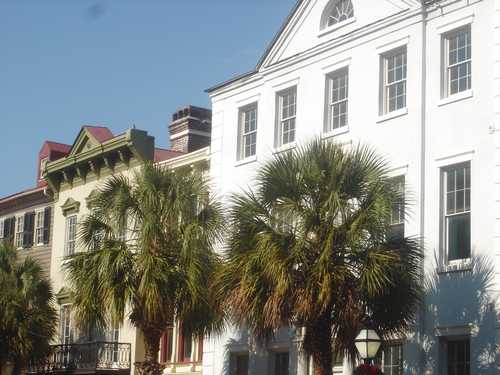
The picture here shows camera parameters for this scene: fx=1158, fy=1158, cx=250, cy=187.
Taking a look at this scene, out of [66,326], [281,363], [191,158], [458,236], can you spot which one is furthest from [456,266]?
[66,326]

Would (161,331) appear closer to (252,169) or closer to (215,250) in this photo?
(215,250)

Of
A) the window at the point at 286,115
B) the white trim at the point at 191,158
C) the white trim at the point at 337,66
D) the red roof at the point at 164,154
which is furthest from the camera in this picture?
the red roof at the point at 164,154

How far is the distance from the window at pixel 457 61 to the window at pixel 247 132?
809cm

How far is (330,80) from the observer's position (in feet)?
107

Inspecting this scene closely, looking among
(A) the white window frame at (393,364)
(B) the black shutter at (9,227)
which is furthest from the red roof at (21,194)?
(A) the white window frame at (393,364)

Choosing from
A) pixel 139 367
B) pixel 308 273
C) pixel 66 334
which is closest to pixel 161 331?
pixel 139 367

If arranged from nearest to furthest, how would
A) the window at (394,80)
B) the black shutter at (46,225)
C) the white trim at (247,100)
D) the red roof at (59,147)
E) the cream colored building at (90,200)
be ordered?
the window at (394,80) < the white trim at (247,100) < the cream colored building at (90,200) < the black shutter at (46,225) < the red roof at (59,147)

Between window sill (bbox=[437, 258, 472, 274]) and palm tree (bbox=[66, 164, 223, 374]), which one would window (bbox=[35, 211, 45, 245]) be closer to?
palm tree (bbox=[66, 164, 223, 374])

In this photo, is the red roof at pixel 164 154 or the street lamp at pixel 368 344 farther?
the red roof at pixel 164 154

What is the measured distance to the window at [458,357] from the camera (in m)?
27.0

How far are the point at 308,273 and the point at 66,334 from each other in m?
22.3

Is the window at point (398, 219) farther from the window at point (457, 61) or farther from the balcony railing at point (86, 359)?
the balcony railing at point (86, 359)

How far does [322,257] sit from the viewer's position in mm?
24391

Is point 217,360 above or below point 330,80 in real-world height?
below
